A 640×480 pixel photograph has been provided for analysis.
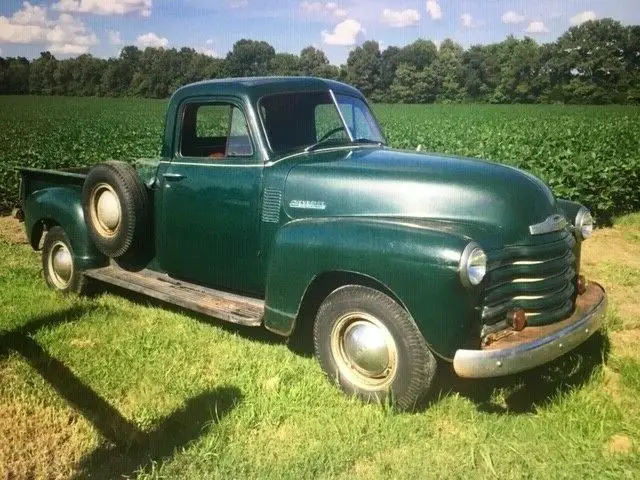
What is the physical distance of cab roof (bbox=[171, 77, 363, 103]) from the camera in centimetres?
416

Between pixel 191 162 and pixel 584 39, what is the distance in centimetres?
6694

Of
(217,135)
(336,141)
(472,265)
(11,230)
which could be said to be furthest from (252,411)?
(11,230)

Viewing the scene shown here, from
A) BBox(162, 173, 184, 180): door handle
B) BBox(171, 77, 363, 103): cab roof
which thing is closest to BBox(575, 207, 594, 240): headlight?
BBox(171, 77, 363, 103): cab roof

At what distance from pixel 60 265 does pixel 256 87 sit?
2.77 m

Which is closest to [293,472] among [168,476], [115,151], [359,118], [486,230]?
[168,476]

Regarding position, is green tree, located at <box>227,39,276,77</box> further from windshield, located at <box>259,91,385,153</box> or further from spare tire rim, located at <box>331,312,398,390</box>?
spare tire rim, located at <box>331,312,398,390</box>

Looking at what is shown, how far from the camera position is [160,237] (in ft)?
15.2

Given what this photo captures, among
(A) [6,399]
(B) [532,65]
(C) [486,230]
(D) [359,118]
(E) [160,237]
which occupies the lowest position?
(A) [6,399]

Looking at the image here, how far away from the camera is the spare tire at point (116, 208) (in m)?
4.53

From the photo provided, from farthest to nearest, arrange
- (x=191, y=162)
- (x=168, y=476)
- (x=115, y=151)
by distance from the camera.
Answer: (x=115, y=151) → (x=191, y=162) → (x=168, y=476)

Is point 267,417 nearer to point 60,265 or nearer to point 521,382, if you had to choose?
point 521,382

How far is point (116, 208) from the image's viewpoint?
15.4 ft

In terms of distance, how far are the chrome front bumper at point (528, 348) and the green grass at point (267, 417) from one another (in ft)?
1.31

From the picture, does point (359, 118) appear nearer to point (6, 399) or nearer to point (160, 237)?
point (160, 237)
